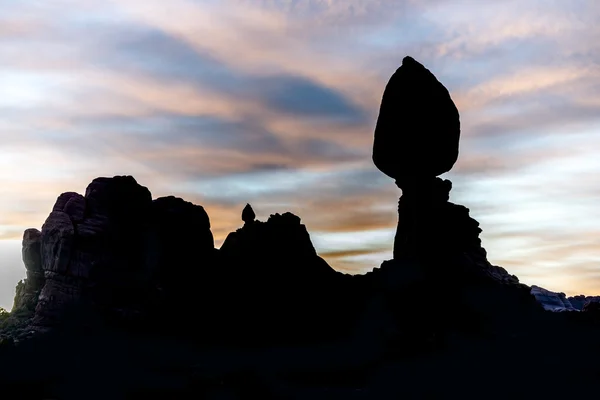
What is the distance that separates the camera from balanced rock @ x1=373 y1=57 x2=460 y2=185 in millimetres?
77438

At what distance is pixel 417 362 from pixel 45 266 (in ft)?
178

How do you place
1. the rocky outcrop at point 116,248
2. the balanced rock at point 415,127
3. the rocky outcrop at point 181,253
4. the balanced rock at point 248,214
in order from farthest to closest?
the balanced rock at point 248,214, the rocky outcrop at point 181,253, the balanced rock at point 415,127, the rocky outcrop at point 116,248

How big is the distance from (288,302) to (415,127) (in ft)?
92.9

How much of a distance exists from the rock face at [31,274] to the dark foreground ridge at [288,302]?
29.6 ft

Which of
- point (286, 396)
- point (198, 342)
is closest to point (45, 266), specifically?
point (198, 342)

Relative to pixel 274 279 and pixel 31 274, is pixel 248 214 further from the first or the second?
pixel 31 274

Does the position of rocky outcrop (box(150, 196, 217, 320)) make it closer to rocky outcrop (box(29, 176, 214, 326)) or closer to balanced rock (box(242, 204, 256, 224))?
rocky outcrop (box(29, 176, 214, 326))

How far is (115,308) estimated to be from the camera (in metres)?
74.1

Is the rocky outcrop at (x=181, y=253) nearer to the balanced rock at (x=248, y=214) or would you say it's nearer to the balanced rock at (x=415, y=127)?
the balanced rock at (x=248, y=214)

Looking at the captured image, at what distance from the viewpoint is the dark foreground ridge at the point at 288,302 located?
57062 millimetres

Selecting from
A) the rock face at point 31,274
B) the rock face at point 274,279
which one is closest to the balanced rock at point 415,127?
the rock face at point 274,279

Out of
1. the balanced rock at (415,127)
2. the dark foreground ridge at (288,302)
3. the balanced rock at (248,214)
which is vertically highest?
the balanced rock at (415,127)

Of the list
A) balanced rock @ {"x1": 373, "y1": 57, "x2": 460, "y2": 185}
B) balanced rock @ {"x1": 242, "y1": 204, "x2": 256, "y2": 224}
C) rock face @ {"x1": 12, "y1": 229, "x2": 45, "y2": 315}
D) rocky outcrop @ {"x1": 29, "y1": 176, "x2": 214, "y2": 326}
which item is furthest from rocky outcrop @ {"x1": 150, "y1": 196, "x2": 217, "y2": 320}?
rock face @ {"x1": 12, "y1": 229, "x2": 45, "y2": 315}

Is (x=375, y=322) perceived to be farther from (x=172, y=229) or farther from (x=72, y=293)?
(x=72, y=293)
